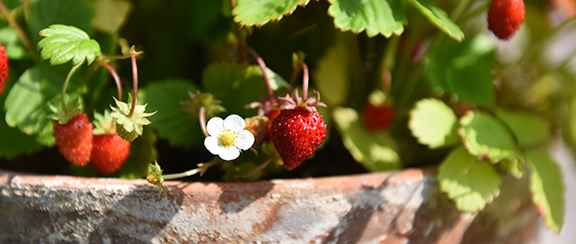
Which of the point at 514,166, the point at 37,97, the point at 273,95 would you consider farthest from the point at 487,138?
the point at 37,97

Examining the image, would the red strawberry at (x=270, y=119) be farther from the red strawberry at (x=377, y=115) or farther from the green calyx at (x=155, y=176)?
the red strawberry at (x=377, y=115)

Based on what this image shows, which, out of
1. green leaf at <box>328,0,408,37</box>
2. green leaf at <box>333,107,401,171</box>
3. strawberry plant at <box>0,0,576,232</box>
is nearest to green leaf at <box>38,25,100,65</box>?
strawberry plant at <box>0,0,576,232</box>

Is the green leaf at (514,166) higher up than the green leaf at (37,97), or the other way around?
the green leaf at (37,97)

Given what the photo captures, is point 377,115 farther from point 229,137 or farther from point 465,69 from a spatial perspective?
point 229,137

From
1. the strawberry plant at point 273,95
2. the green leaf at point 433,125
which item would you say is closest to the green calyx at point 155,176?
the strawberry plant at point 273,95

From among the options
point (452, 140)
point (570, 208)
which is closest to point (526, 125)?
point (452, 140)

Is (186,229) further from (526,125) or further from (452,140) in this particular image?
(526,125)
